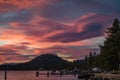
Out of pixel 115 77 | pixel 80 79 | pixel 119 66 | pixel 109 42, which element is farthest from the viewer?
pixel 80 79

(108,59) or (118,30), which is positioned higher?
(118,30)

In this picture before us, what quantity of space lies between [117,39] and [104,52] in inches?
306

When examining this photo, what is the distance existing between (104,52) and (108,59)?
5.05 meters

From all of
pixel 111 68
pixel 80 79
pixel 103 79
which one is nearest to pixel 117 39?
pixel 111 68

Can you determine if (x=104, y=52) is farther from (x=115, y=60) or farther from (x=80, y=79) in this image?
(x=80, y=79)

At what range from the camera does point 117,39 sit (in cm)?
10525

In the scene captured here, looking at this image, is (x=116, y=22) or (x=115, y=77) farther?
(x=116, y=22)

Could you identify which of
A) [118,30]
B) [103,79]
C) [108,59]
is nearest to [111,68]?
[108,59]

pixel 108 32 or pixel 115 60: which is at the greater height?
pixel 108 32

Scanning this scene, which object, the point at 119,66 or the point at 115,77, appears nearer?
the point at 115,77

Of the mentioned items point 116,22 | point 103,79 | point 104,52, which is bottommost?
point 103,79

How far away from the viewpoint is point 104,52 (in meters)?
111

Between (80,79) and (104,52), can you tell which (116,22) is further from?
(80,79)

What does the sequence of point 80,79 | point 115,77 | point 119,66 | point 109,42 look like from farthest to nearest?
point 80,79 < point 109,42 < point 119,66 < point 115,77
